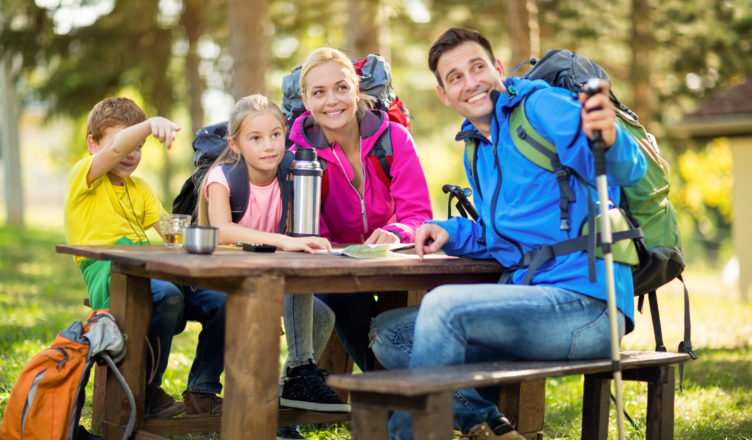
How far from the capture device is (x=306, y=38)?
19406 millimetres

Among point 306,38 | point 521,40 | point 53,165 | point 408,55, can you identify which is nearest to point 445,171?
point 53,165

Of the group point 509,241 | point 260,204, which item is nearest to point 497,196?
point 509,241

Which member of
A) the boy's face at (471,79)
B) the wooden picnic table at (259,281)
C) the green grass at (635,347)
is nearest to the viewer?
the wooden picnic table at (259,281)

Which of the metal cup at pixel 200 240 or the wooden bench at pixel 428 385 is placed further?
the metal cup at pixel 200 240

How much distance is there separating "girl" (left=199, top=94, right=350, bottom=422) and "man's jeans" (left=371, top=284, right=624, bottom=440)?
109 cm

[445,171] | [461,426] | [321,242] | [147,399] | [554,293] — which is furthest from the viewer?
[445,171]

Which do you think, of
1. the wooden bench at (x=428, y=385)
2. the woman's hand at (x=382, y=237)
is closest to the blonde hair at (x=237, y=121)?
the woman's hand at (x=382, y=237)

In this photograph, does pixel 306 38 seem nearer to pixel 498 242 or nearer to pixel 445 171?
pixel 498 242

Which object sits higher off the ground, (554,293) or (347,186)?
(347,186)

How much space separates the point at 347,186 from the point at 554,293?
1.57 metres

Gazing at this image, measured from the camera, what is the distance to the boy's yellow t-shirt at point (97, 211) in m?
4.34

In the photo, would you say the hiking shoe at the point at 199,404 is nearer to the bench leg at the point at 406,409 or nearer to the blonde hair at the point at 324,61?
the bench leg at the point at 406,409

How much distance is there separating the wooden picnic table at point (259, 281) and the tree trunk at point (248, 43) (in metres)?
6.39

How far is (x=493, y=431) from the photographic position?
3617mm
